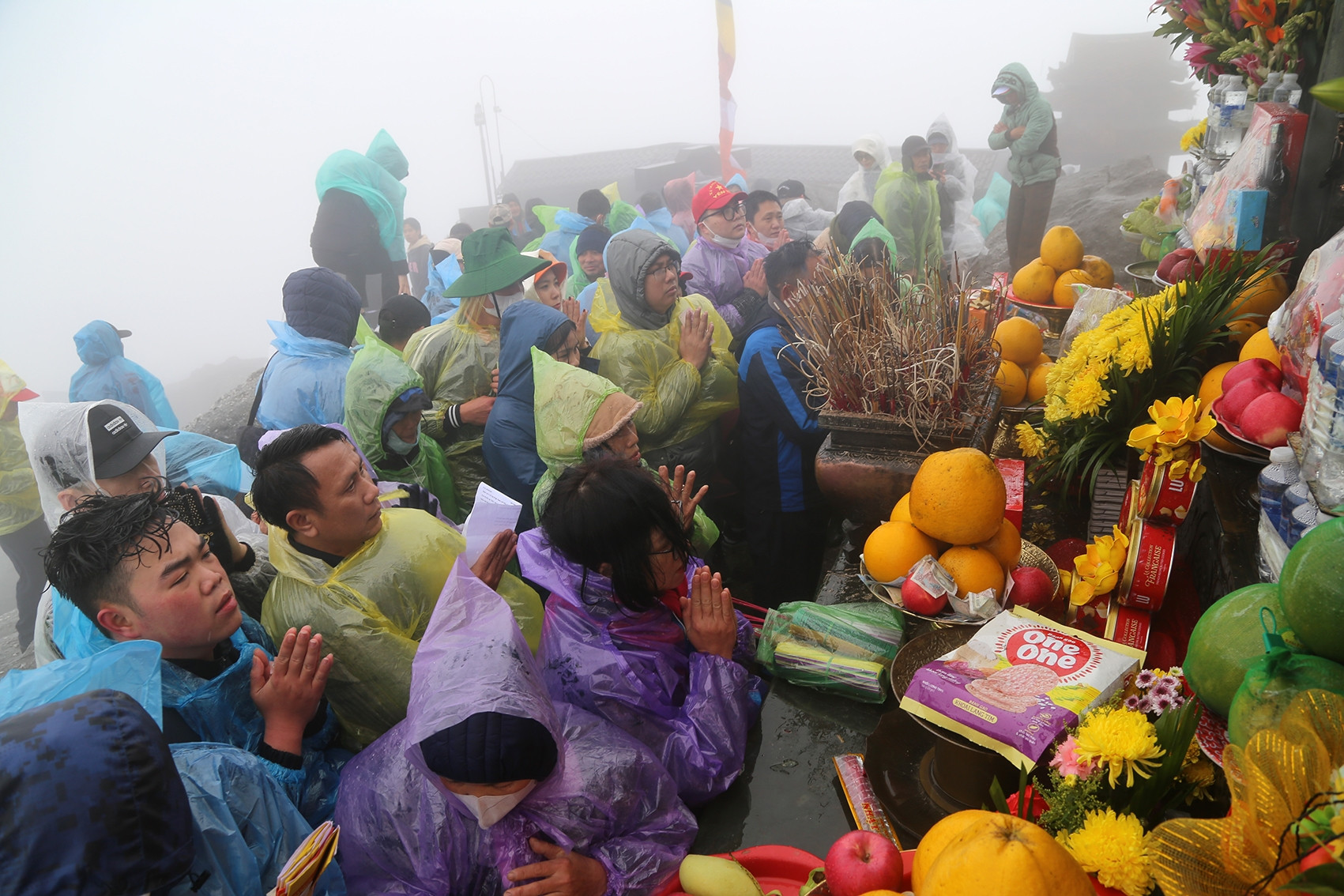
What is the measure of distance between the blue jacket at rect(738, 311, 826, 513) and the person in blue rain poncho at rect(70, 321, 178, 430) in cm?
509

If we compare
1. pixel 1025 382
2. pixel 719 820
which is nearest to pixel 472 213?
pixel 1025 382

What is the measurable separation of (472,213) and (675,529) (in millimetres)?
15536

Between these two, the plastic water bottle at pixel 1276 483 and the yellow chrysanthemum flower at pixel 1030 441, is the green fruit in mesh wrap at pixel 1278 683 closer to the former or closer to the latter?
the plastic water bottle at pixel 1276 483

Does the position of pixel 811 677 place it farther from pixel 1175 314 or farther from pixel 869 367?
pixel 1175 314

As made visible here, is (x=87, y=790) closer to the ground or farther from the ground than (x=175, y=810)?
farther from the ground

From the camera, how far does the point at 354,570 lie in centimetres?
204

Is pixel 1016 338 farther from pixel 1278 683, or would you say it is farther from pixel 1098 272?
pixel 1278 683

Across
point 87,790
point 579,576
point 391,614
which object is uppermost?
point 87,790

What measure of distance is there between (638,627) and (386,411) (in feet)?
6.60

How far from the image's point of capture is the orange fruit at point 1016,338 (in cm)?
307

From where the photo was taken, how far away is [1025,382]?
310 cm

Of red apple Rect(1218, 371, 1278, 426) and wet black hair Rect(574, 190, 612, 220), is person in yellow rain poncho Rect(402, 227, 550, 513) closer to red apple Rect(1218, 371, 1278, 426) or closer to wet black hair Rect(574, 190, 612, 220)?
red apple Rect(1218, 371, 1278, 426)

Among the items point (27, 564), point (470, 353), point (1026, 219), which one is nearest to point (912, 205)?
point (1026, 219)

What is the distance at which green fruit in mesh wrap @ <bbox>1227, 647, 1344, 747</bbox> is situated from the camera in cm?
86
